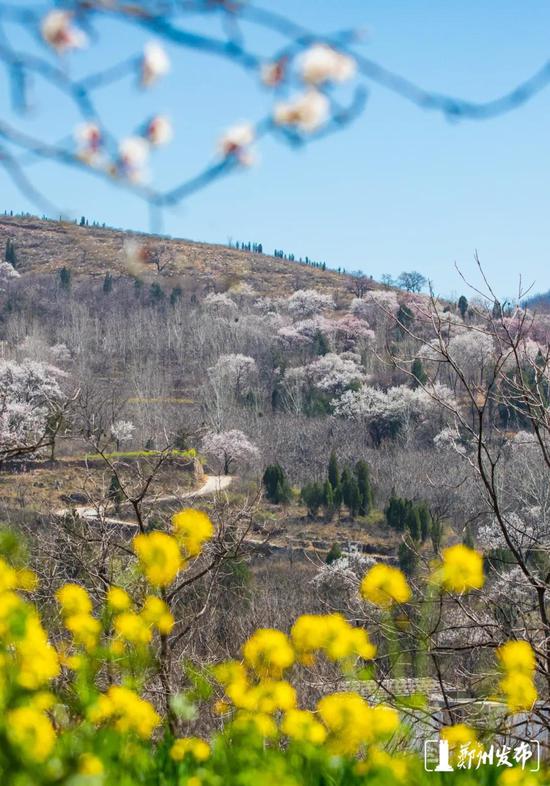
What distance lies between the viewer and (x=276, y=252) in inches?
3733

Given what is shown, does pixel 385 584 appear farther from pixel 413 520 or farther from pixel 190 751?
pixel 413 520

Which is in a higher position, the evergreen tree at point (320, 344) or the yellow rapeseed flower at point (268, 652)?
the evergreen tree at point (320, 344)

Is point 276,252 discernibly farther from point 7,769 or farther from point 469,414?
point 7,769

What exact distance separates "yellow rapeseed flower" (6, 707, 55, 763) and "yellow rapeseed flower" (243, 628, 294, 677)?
2.06 feet

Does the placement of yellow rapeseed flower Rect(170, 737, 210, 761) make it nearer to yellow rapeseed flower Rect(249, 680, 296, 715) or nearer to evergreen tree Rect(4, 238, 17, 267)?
yellow rapeseed flower Rect(249, 680, 296, 715)

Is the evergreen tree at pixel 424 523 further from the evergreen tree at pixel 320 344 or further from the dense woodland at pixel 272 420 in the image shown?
the evergreen tree at pixel 320 344

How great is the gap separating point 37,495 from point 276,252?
63641 mm

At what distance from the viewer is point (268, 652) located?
6.50ft

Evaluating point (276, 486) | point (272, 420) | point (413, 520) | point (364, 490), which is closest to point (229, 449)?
point (276, 486)

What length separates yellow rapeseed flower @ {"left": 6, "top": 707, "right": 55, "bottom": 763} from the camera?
54.2 inches

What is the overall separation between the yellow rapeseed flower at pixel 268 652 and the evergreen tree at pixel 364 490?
34.7m

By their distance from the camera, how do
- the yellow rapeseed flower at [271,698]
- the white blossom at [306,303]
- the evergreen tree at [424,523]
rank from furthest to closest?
the white blossom at [306,303] < the evergreen tree at [424,523] < the yellow rapeseed flower at [271,698]

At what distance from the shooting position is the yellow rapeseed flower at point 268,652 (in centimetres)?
197

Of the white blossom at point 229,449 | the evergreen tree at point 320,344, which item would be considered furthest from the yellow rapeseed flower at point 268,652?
the evergreen tree at point 320,344
